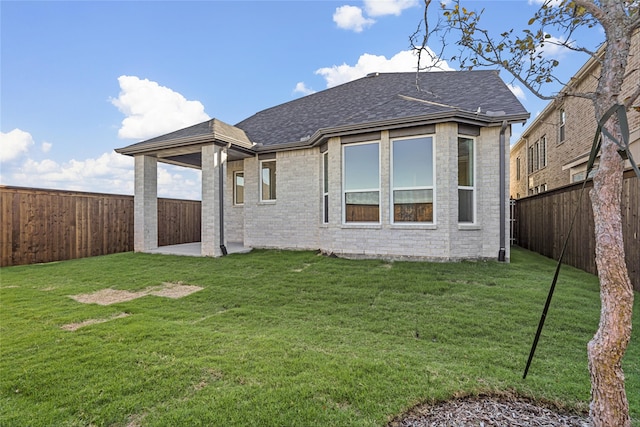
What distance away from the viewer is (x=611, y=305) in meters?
1.88

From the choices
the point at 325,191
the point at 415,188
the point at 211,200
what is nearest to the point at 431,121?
the point at 415,188

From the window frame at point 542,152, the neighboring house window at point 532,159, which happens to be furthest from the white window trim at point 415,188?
the neighboring house window at point 532,159

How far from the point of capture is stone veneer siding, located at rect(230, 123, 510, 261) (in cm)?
768

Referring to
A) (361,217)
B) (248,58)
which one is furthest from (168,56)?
(361,217)

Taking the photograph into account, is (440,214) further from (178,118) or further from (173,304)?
(178,118)

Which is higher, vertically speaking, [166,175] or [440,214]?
[166,175]

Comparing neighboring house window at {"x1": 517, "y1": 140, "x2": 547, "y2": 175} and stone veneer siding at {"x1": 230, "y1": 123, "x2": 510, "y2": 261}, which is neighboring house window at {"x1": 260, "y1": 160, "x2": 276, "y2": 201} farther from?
neighboring house window at {"x1": 517, "y1": 140, "x2": 547, "y2": 175}

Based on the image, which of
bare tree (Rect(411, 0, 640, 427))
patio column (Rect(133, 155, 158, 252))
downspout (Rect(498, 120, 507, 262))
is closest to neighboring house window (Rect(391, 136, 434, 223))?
downspout (Rect(498, 120, 507, 262))

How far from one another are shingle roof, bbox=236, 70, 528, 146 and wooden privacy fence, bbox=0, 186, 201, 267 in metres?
5.54

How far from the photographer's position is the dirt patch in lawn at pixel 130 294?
5650 mm

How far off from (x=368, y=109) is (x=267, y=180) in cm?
423

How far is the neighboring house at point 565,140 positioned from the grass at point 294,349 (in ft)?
21.7

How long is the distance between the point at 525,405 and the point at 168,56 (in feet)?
43.4

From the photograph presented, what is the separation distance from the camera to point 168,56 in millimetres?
11055
